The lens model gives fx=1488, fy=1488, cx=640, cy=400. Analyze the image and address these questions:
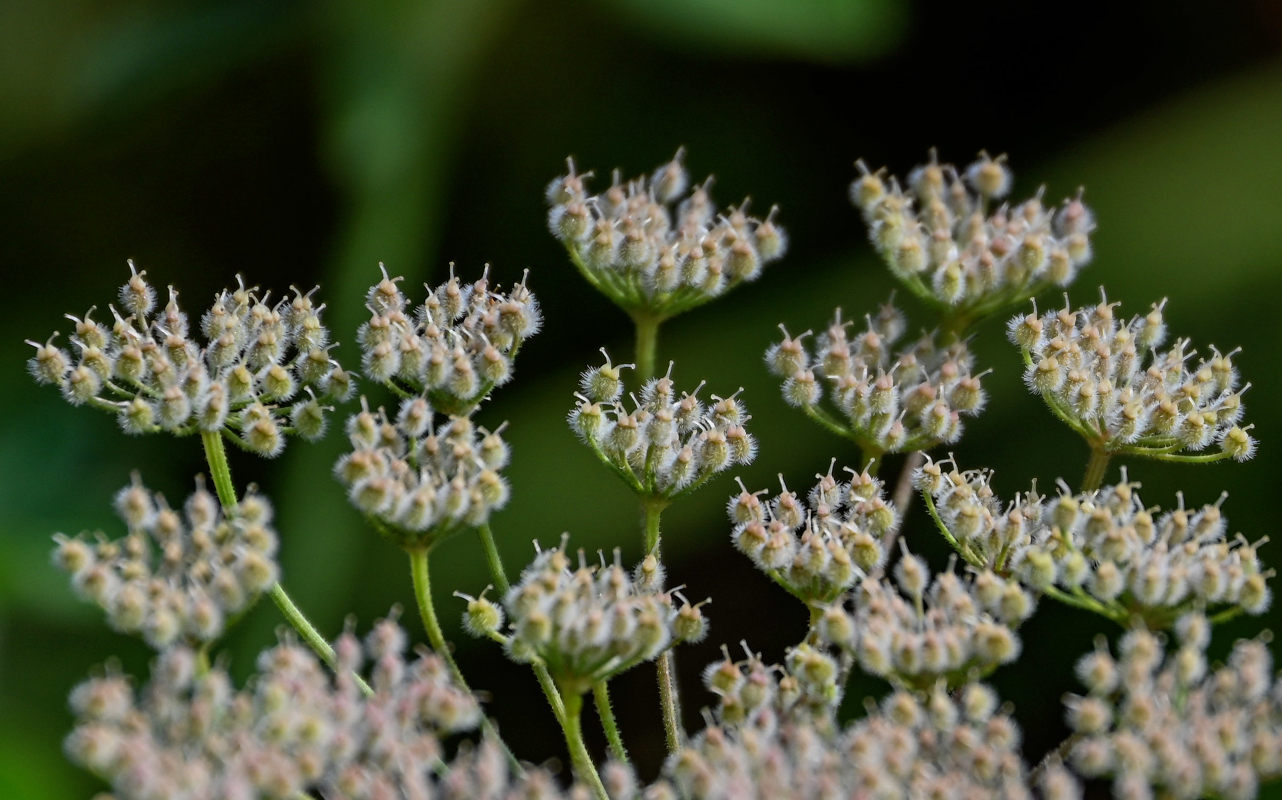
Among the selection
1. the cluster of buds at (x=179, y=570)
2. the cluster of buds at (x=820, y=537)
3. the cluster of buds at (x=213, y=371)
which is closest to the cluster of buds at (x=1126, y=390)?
the cluster of buds at (x=820, y=537)

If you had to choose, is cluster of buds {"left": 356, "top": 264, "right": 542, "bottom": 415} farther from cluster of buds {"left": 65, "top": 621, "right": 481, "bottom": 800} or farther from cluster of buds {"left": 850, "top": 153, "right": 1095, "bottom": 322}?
cluster of buds {"left": 850, "top": 153, "right": 1095, "bottom": 322}

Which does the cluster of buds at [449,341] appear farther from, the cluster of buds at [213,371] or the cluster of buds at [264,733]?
the cluster of buds at [264,733]

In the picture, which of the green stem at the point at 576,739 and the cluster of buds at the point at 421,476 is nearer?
the green stem at the point at 576,739

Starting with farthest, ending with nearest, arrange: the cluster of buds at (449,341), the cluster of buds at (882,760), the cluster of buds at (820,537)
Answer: the cluster of buds at (449,341) → the cluster of buds at (820,537) → the cluster of buds at (882,760)

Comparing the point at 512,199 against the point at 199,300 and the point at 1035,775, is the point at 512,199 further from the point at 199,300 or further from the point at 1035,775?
the point at 1035,775

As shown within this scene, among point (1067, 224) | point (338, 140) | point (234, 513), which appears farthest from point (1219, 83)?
point (234, 513)

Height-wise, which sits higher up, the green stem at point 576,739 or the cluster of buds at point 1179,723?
the green stem at point 576,739

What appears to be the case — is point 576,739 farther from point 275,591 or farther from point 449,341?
point 449,341
